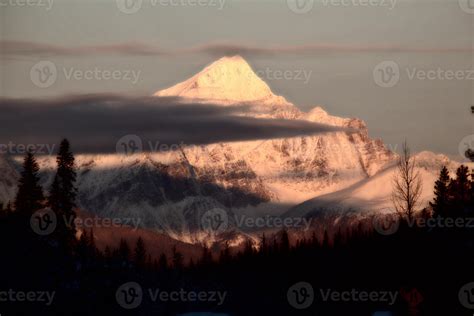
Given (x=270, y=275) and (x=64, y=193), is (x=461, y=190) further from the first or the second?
(x=64, y=193)

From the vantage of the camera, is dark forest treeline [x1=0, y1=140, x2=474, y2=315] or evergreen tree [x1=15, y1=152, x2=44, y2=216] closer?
dark forest treeline [x1=0, y1=140, x2=474, y2=315]

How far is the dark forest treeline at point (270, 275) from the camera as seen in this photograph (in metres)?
102

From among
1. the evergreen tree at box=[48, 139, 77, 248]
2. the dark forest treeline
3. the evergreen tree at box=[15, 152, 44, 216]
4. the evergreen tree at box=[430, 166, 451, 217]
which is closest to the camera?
the dark forest treeline

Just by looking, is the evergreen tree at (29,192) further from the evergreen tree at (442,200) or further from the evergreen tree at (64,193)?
the evergreen tree at (442,200)

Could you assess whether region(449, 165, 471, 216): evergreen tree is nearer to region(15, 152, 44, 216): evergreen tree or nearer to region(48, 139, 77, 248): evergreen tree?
region(48, 139, 77, 248): evergreen tree

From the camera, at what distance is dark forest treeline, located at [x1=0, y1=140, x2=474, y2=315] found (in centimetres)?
10250

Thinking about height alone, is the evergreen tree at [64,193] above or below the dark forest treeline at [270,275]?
above

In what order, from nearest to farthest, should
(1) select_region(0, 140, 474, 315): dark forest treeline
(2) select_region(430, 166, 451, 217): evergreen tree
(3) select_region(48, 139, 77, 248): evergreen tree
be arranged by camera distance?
(1) select_region(0, 140, 474, 315): dark forest treeline < (3) select_region(48, 139, 77, 248): evergreen tree < (2) select_region(430, 166, 451, 217): evergreen tree

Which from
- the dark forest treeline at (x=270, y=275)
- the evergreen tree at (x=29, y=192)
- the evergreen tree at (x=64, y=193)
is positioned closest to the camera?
the dark forest treeline at (x=270, y=275)

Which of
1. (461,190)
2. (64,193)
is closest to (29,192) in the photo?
(64,193)

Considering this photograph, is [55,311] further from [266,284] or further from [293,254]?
[293,254]

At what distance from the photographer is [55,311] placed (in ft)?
341

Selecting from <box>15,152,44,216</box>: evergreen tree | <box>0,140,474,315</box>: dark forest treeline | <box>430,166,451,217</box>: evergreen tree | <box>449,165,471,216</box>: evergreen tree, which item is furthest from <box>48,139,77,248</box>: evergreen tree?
<box>449,165,471,216</box>: evergreen tree

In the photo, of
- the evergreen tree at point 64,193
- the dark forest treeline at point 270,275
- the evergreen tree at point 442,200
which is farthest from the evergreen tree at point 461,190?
the evergreen tree at point 64,193
